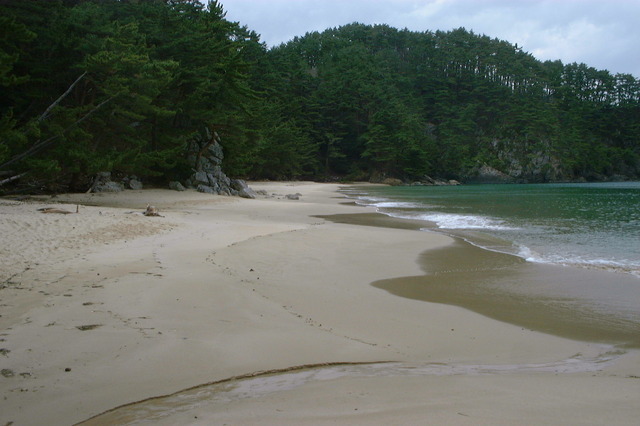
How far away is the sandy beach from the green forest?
5.93ft

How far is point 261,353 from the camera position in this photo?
375cm

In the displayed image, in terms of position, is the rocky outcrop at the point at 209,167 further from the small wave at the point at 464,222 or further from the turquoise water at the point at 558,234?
the small wave at the point at 464,222

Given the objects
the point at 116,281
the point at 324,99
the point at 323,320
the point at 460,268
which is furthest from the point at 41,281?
the point at 324,99

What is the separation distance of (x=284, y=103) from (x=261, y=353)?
60.8 metres

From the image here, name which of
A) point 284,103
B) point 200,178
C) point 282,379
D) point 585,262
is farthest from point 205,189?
point 284,103

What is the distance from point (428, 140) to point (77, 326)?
75248mm

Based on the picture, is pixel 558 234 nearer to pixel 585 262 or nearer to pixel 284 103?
pixel 585 262

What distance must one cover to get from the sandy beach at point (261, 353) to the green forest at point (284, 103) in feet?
5.93

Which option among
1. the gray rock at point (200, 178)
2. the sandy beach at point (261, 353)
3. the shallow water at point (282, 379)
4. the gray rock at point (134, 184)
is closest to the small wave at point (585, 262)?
the sandy beach at point (261, 353)

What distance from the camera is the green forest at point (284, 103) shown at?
1766 cm

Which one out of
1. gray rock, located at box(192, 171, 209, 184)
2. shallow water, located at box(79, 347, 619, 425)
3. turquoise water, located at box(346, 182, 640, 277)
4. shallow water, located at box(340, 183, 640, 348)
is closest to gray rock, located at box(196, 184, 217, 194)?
gray rock, located at box(192, 171, 209, 184)

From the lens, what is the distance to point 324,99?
70375mm

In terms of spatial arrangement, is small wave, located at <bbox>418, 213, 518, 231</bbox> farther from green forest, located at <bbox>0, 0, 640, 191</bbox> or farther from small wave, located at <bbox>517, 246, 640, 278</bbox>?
green forest, located at <bbox>0, 0, 640, 191</bbox>

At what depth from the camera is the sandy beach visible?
2.75 meters
